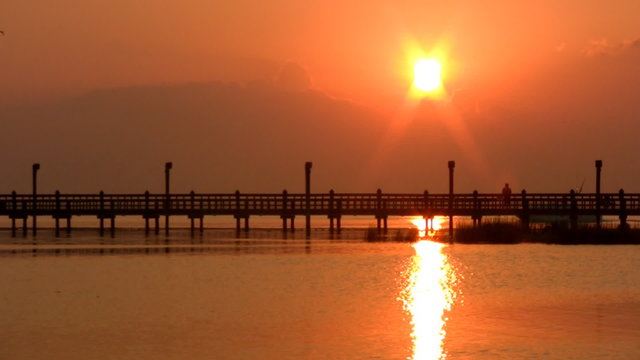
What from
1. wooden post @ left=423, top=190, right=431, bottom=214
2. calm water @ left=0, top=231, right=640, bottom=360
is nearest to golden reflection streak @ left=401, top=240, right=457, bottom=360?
calm water @ left=0, top=231, right=640, bottom=360

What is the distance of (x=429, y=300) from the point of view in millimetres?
27562

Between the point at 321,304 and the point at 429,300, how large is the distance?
8.52 feet

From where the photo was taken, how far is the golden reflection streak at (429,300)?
65.1ft

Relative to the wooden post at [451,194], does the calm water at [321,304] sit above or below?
below

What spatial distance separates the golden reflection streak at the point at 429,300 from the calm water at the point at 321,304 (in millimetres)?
45

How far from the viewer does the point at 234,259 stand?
42.6 m

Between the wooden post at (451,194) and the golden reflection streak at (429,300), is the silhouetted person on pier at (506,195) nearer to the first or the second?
the wooden post at (451,194)

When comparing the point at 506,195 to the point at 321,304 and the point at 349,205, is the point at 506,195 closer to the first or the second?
the point at 349,205

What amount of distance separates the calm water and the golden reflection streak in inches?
1.8

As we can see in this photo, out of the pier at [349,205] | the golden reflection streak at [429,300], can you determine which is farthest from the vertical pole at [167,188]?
the golden reflection streak at [429,300]

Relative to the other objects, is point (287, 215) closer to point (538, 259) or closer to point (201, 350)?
point (538, 259)

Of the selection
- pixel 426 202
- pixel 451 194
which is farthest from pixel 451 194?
pixel 426 202

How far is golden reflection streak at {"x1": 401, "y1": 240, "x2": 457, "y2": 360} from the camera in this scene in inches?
781

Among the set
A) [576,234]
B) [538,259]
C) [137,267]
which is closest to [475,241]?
[576,234]
